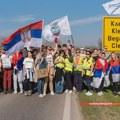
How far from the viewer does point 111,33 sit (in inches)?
567

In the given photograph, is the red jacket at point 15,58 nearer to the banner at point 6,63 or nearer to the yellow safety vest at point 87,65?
the banner at point 6,63

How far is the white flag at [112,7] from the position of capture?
13820mm

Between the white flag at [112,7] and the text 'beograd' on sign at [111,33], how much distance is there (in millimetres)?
474

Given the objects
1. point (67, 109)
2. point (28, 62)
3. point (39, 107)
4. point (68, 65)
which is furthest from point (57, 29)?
point (67, 109)

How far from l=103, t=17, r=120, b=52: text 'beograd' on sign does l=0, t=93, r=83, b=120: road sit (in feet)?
8.05

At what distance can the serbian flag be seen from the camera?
15.0 m

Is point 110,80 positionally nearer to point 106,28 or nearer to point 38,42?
point 106,28

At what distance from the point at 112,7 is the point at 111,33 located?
3.64ft

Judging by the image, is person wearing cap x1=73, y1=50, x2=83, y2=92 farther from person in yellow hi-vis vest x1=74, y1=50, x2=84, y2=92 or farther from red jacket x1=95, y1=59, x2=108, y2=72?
red jacket x1=95, y1=59, x2=108, y2=72

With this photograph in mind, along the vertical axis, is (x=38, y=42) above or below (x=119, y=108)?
above

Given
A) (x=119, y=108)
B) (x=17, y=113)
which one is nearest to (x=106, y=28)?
(x=119, y=108)

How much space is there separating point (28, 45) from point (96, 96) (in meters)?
3.80

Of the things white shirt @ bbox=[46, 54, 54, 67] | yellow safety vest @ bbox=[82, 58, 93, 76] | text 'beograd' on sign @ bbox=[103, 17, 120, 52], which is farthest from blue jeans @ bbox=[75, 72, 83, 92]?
text 'beograd' on sign @ bbox=[103, 17, 120, 52]

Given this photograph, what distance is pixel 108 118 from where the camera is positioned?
8945 mm
